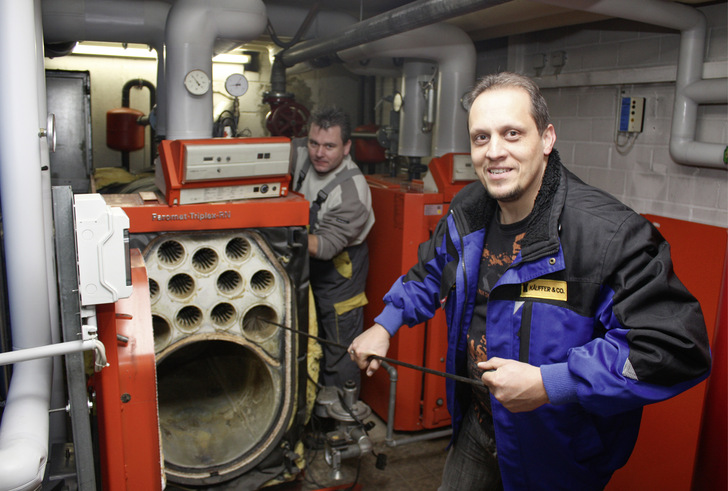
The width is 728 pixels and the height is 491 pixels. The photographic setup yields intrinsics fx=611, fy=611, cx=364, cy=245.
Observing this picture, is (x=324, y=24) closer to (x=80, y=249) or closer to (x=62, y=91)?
(x=62, y=91)

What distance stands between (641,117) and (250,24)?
7.03 feet

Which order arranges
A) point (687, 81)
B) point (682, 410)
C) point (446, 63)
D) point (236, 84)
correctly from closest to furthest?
point (682, 410)
point (687, 81)
point (236, 84)
point (446, 63)

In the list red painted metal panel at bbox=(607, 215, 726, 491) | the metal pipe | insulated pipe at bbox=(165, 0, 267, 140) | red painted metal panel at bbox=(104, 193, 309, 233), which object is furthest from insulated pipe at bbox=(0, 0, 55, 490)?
red painted metal panel at bbox=(607, 215, 726, 491)

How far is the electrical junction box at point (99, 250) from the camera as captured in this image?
131cm

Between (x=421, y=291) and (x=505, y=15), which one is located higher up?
(x=505, y=15)

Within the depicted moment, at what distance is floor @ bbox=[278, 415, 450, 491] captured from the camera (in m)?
3.11

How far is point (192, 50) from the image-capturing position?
280 cm

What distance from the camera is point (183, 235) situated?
258 centimetres

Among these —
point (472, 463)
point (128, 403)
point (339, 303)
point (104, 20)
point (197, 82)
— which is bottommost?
point (472, 463)

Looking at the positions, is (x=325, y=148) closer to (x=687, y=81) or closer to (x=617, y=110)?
(x=617, y=110)

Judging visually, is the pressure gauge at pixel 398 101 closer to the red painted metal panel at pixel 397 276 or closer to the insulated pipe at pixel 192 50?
the red painted metal panel at pixel 397 276

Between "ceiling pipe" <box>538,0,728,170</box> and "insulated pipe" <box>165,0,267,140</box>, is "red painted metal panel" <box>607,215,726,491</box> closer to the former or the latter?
"ceiling pipe" <box>538,0,728,170</box>

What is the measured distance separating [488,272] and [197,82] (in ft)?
5.53

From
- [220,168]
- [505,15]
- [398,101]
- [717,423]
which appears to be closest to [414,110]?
[398,101]
